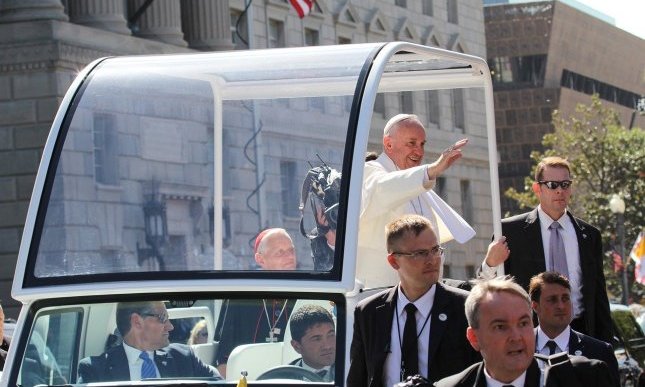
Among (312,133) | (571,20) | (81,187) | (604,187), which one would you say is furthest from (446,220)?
(571,20)

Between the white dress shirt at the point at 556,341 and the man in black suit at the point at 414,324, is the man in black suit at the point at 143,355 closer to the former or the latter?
the man in black suit at the point at 414,324

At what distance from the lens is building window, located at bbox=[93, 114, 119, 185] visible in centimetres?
871

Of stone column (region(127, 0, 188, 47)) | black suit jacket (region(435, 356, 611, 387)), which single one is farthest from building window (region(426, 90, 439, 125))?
black suit jacket (region(435, 356, 611, 387))

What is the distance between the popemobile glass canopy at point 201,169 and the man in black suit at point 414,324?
74 centimetres

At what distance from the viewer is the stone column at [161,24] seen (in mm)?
40250

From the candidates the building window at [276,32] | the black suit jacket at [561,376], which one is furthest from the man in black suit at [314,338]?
the building window at [276,32]

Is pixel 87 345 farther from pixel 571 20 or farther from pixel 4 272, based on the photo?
pixel 571 20

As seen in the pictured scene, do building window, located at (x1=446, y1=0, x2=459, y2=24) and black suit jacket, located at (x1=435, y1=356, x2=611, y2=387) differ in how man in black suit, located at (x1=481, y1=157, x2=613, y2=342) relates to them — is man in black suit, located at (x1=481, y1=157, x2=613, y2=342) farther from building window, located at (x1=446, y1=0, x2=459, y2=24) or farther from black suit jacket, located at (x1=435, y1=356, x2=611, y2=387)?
building window, located at (x1=446, y1=0, x2=459, y2=24)

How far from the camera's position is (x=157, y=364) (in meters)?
8.03

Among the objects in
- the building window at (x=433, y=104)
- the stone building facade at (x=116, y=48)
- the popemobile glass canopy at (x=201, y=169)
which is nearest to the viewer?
the popemobile glass canopy at (x=201, y=169)

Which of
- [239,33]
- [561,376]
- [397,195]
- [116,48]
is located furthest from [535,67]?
[561,376]

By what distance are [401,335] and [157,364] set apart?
1.40 metres

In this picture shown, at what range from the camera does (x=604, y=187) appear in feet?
191

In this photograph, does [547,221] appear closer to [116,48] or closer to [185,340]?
[185,340]
